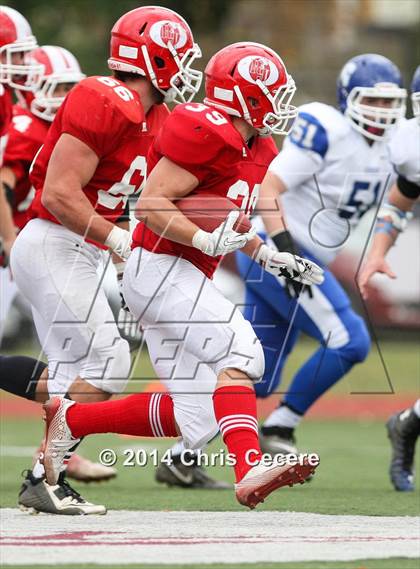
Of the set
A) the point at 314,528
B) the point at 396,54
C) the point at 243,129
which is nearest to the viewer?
the point at 314,528

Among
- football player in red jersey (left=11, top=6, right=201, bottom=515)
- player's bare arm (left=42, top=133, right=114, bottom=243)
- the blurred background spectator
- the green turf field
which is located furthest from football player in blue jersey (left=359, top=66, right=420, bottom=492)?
the blurred background spectator

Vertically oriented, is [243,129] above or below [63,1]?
above

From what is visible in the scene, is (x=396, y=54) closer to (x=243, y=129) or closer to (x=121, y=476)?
(x=121, y=476)

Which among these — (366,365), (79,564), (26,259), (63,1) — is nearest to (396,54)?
(63,1)

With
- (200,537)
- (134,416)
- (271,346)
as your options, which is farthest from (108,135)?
(271,346)

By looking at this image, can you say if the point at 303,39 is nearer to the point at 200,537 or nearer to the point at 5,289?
the point at 5,289

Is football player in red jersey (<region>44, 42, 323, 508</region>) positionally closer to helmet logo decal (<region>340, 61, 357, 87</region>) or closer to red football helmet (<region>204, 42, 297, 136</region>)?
red football helmet (<region>204, 42, 297, 136</region>)

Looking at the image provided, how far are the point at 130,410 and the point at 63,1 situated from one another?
13.6m

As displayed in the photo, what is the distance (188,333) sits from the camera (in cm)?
495

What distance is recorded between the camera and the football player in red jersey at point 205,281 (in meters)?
4.87

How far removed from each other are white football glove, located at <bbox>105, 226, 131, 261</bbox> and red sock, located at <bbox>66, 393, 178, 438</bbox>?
533mm

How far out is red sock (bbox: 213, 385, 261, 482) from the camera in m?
4.81

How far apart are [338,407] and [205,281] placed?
683 cm

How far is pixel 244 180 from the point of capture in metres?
5.22
